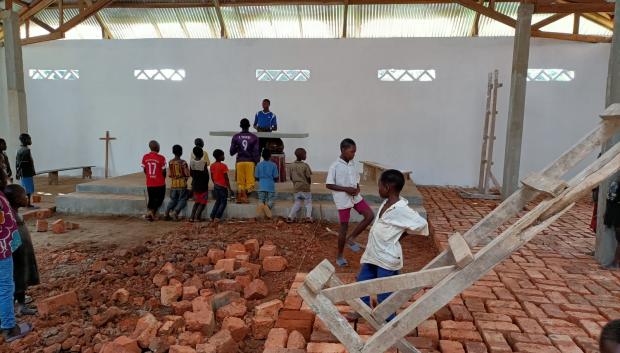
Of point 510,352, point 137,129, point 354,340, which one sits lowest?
point 510,352

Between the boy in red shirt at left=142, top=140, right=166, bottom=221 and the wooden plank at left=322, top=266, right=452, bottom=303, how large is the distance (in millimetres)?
4966

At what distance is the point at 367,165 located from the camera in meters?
8.70

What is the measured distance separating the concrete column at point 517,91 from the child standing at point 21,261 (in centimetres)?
729

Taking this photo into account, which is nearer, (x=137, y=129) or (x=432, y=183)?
(x=432, y=183)

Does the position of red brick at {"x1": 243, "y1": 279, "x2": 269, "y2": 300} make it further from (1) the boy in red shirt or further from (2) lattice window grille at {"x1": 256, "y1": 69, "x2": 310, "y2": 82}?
(2) lattice window grille at {"x1": 256, "y1": 69, "x2": 310, "y2": 82}

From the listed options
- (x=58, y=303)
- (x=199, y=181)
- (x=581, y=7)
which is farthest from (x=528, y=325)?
(x=581, y=7)

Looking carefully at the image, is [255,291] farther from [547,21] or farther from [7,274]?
[547,21]

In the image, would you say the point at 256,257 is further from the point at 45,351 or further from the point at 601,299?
the point at 601,299

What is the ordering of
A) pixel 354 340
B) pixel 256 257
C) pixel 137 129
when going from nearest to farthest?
pixel 354 340 < pixel 256 257 < pixel 137 129

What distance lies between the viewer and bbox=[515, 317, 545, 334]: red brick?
2678 mm

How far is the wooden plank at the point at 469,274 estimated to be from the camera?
1489 millimetres

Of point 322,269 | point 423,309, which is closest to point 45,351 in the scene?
point 322,269

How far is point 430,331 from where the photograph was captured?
2.69m

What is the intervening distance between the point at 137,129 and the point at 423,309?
10380 millimetres
